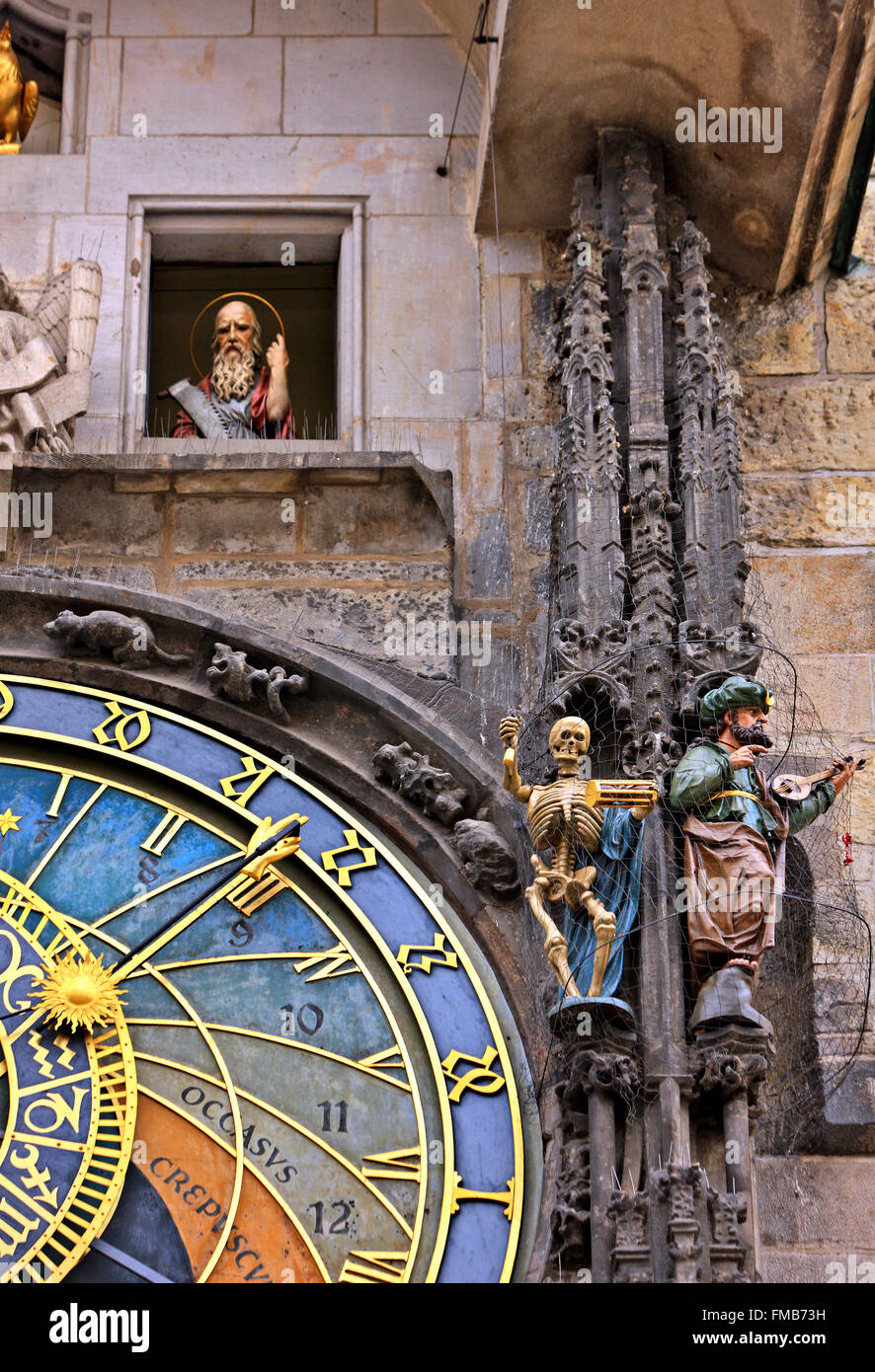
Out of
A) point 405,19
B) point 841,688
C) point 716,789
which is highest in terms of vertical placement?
point 405,19

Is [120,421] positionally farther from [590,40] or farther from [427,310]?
[590,40]

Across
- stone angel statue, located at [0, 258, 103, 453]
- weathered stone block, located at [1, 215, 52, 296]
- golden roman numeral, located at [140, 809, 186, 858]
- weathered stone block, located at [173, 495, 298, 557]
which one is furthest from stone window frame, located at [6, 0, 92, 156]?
golden roman numeral, located at [140, 809, 186, 858]

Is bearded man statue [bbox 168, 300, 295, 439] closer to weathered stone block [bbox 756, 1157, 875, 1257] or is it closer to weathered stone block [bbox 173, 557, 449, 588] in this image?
weathered stone block [bbox 173, 557, 449, 588]

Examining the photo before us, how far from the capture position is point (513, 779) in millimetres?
6758

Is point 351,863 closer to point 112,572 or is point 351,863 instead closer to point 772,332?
point 112,572

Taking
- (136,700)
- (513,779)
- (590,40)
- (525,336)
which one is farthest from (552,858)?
(590,40)

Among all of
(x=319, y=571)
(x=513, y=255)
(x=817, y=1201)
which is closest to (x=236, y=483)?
(x=319, y=571)

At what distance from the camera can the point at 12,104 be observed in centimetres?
848

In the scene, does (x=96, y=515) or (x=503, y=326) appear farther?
(x=503, y=326)

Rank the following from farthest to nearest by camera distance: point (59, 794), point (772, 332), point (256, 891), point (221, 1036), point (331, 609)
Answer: point (772, 332) → point (331, 609) → point (59, 794) → point (256, 891) → point (221, 1036)

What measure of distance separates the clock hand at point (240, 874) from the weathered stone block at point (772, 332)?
2.05m

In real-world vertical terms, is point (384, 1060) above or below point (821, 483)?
below

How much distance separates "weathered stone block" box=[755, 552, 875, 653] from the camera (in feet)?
25.4

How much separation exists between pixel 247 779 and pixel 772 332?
2.16 metres
